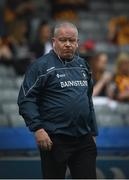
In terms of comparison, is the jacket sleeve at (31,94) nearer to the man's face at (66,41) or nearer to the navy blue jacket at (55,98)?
the navy blue jacket at (55,98)

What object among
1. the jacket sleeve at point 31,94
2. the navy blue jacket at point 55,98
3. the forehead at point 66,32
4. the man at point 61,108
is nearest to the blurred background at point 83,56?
the man at point 61,108

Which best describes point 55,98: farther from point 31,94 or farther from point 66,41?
point 66,41

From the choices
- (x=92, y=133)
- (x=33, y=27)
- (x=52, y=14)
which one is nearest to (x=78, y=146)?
(x=92, y=133)

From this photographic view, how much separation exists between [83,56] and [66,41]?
14.9ft

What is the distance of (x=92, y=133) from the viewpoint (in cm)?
583

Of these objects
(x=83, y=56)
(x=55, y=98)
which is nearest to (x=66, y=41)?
(x=55, y=98)

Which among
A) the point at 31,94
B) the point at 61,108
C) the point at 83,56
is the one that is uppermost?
the point at 83,56

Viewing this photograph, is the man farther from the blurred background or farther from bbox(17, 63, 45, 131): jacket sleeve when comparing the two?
the blurred background

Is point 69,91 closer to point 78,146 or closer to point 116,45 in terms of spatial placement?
point 78,146

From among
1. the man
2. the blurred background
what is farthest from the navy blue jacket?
the blurred background

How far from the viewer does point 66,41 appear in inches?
225

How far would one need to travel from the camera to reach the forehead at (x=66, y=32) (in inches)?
225

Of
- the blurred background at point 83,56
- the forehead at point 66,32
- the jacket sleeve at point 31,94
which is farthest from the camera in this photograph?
the blurred background at point 83,56

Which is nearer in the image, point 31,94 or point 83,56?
point 31,94
